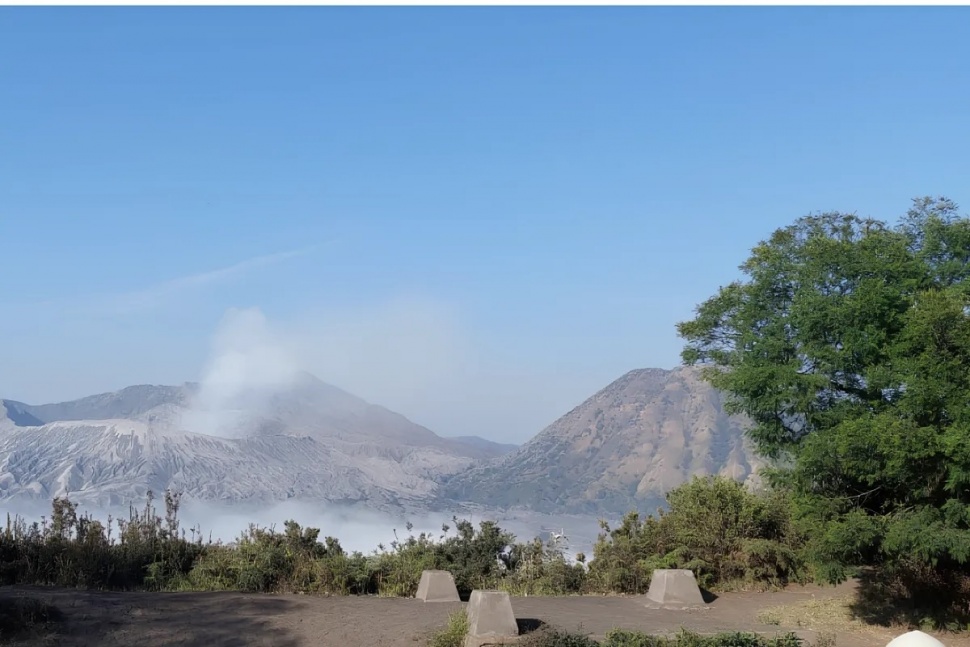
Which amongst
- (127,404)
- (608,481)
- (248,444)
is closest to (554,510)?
(608,481)

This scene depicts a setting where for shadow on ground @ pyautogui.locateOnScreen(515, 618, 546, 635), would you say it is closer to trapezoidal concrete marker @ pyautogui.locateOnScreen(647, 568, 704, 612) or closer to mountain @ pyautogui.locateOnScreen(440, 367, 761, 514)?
trapezoidal concrete marker @ pyautogui.locateOnScreen(647, 568, 704, 612)

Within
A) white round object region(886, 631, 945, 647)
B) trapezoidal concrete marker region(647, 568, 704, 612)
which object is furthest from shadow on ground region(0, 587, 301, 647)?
white round object region(886, 631, 945, 647)

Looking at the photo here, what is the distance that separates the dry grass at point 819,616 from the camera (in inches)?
489

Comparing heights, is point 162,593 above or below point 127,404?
below

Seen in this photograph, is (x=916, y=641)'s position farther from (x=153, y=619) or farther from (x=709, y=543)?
(x=709, y=543)

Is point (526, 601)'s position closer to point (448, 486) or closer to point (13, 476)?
point (448, 486)

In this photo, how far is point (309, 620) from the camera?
10.7 metres

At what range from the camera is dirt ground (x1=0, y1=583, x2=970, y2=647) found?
9.79m

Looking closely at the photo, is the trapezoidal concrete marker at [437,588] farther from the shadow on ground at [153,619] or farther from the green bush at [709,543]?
the green bush at [709,543]

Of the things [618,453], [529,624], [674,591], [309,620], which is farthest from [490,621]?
[618,453]

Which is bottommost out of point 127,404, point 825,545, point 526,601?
point 526,601

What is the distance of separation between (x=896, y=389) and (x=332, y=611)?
7.93 meters

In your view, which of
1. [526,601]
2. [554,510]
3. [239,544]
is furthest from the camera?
[554,510]

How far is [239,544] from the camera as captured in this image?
14508mm
